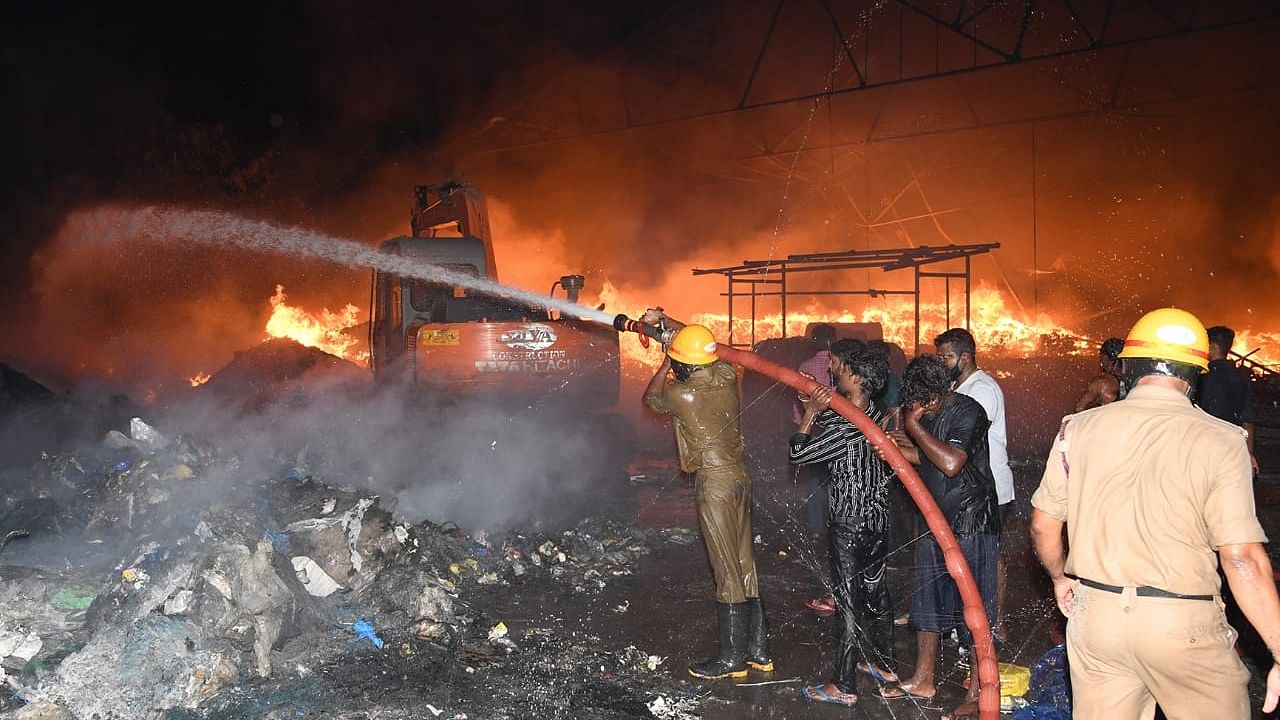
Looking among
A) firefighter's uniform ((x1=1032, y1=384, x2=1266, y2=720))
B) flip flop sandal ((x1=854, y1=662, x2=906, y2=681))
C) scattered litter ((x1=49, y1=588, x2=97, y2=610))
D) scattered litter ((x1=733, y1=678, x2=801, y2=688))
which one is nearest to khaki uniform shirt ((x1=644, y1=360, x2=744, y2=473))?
scattered litter ((x1=733, y1=678, x2=801, y2=688))

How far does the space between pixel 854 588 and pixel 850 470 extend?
24.3 inches

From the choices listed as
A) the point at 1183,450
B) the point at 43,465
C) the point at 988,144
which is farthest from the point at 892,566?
the point at 988,144

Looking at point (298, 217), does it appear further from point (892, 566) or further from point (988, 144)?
point (892, 566)

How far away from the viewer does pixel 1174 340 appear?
103 inches

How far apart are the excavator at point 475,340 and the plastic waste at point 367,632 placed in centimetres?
426

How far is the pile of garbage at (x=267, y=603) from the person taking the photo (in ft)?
13.9

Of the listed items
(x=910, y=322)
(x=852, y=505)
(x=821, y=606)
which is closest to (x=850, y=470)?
(x=852, y=505)

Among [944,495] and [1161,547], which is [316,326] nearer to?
[944,495]

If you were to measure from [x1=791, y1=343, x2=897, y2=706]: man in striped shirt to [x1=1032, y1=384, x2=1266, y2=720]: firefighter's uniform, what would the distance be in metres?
1.63

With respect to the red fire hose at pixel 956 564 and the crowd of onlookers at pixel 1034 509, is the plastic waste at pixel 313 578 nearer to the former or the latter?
the crowd of onlookers at pixel 1034 509

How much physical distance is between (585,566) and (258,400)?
4.54m

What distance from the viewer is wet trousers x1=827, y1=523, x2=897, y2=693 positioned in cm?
431

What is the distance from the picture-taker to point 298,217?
21.9m

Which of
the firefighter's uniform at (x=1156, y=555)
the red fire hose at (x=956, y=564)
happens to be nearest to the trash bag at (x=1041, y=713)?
the red fire hose at (x=956, y=564)
